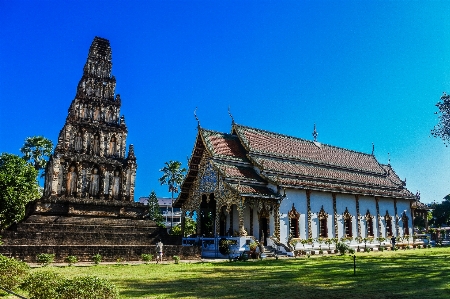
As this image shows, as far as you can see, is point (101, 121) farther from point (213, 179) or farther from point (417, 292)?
point (417, 292)

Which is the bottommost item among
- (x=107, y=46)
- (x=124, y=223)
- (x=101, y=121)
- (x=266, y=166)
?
(x=124, y=223)

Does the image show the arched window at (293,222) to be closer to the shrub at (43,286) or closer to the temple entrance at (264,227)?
the temple entrance at (264,227)

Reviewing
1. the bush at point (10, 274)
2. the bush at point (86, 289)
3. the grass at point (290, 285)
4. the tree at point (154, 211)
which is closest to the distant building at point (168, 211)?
the tree at point (154, 211)

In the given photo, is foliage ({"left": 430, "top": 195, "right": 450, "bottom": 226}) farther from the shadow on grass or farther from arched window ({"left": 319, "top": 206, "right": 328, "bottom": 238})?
the shadow on grass

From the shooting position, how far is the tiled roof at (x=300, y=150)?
30438mm

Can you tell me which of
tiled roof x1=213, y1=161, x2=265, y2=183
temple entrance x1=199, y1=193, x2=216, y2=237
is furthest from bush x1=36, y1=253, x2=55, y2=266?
temple entrance x1=199, y1=193, x2=216, y2=237

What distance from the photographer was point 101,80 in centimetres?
3105

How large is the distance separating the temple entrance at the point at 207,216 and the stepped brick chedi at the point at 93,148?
5624 mm

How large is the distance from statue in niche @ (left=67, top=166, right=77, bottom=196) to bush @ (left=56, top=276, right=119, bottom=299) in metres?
22.0

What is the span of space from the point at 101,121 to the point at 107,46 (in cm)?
734

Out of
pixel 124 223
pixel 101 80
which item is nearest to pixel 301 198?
pixel 124 223

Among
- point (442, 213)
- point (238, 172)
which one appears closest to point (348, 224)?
point (238, 172)

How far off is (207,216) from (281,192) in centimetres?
726

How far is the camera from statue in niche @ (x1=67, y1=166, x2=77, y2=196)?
88.9 feet
